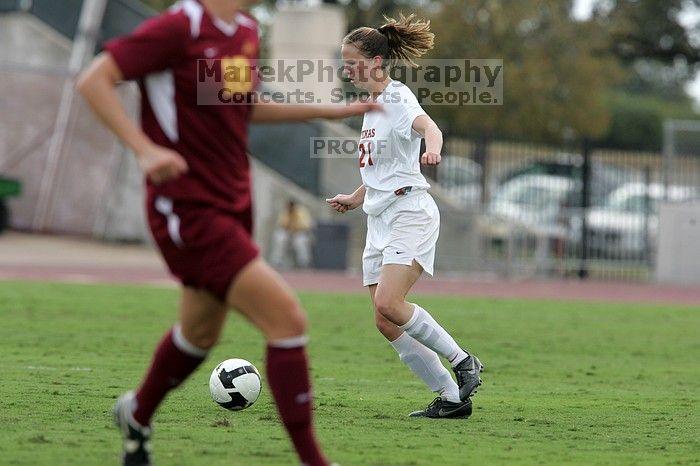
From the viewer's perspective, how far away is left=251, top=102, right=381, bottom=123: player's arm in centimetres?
595

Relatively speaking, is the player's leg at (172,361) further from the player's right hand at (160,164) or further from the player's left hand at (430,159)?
the player's left hand at (430,159)

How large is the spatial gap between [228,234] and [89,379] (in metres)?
4.43

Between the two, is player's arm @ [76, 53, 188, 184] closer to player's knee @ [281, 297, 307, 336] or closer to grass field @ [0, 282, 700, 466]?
player's knee @ [281, 297, 307, 336]

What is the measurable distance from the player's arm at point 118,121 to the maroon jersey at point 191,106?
96 millimetres

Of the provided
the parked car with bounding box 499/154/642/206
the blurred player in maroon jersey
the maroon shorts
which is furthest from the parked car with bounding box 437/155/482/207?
the maroon shorts

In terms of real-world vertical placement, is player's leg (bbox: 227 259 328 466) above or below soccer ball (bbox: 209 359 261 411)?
above

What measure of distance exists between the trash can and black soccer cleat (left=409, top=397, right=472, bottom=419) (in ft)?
65.1

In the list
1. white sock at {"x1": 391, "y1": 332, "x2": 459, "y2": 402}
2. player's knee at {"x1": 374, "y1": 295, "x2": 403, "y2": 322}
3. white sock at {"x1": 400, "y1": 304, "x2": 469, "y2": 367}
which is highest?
player's knee at {"x1": 374, "y1": 295, "x2": 403, "y2": 322}

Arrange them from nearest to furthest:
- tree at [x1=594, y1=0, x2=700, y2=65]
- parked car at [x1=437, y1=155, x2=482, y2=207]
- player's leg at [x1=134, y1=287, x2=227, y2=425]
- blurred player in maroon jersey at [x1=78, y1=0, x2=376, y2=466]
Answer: blurred player in maroon jersey at [x1=78, y1=0, x2=376, y2=466], player's leg at [x1=134, y1=287, x2=227, y2=425], parked car at [x1=437, y1=155, x2=482, y2=207], tree at [x1=594, y1=0, x2=700, y2=65]

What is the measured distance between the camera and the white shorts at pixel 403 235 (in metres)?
8.21

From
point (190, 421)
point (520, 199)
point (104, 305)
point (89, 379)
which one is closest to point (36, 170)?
point (520, 199)

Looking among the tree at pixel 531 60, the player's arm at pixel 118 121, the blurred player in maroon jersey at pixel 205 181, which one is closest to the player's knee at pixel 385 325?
the blurred player in maroon jersey at pixel 205 181

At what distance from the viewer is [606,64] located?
49.1 meters

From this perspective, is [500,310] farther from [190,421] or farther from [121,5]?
[121,5]
